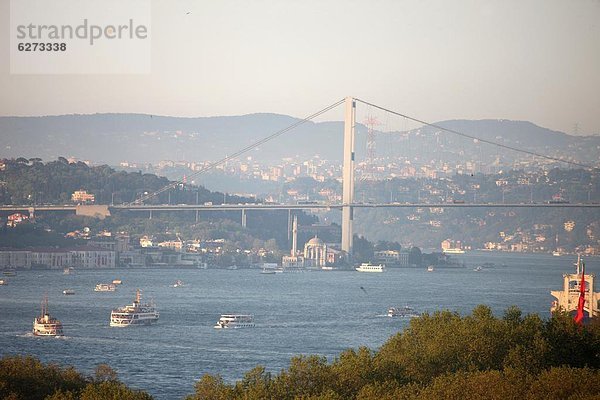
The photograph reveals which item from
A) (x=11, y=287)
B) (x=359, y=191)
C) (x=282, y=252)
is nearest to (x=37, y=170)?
(x=282, y=252)

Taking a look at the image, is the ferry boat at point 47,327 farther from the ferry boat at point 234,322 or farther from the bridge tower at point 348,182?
the bridge tower at point 348,182

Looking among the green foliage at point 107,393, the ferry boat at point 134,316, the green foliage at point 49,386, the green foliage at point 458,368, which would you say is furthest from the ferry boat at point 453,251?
the green foliage at point 107,393

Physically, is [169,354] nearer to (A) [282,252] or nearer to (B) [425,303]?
(B) [425,303]

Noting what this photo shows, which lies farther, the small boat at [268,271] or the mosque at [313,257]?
the mosque at [313,257]

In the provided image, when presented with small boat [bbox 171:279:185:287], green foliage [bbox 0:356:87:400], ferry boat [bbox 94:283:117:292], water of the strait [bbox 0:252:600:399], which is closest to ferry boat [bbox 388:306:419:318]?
water of the strait [bbox 0:252:600:399]

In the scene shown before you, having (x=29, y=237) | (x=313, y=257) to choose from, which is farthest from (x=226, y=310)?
(x=313, y=257)

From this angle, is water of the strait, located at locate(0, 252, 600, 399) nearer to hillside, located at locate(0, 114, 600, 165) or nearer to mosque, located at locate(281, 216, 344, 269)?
mosque, located at locate(281, 216, 344, 269)
